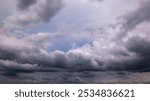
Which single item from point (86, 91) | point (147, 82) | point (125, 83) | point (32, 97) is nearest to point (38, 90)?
point (32, 97)

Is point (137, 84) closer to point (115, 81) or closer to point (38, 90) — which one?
point (115, 81)

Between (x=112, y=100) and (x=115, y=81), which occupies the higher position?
(x=115, y=81)

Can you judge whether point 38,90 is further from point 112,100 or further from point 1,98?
point 112,100

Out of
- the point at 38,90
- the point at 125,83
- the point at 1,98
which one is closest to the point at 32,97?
the point at 38,90

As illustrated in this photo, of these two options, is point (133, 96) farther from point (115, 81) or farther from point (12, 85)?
point (12, 85)

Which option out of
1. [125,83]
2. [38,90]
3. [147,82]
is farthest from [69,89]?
[147,82]

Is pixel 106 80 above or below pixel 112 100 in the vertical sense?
above

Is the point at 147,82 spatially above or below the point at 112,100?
above
